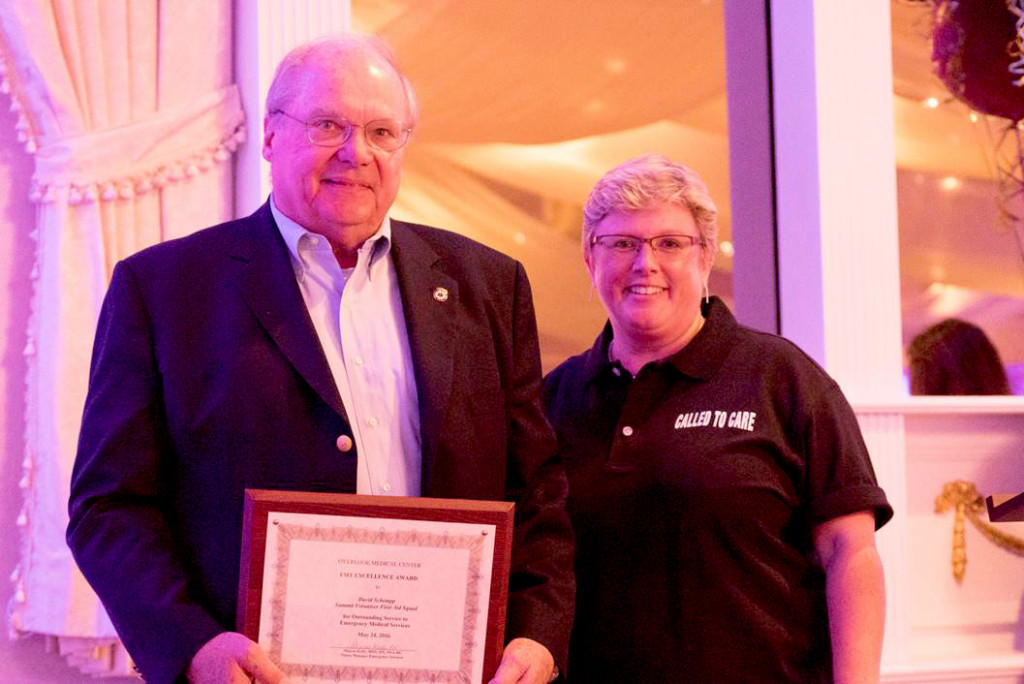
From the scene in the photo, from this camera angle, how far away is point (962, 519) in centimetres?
375

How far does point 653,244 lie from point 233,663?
1.17m

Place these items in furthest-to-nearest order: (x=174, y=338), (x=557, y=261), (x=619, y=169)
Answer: (x=557, y=261)
(x=619, y=169)
(x=174, y=338)

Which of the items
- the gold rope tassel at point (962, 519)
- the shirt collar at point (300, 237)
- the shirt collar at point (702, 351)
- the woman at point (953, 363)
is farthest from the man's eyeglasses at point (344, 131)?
the woman at point (953, 363)

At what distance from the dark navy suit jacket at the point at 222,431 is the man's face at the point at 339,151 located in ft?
0.33

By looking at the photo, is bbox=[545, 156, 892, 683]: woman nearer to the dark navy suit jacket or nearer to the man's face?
the dark navy suit jacket

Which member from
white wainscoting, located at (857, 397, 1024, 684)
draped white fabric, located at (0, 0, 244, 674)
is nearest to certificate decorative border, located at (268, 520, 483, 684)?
draped white fabric, located at (0, 0, 244, 674)

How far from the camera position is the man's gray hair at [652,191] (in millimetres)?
2197

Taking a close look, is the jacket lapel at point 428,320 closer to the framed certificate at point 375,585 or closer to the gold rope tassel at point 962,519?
the framed certificate at point 375,585

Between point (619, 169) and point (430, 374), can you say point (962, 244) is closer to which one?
point (619, 169)

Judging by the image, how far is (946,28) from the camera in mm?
4273

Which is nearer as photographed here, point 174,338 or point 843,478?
point 174,338

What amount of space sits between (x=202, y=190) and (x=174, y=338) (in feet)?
4.02

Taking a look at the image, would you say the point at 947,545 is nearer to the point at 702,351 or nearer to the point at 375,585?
the point at 702,351

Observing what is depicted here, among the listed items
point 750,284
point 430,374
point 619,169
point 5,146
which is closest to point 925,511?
point 750,284
